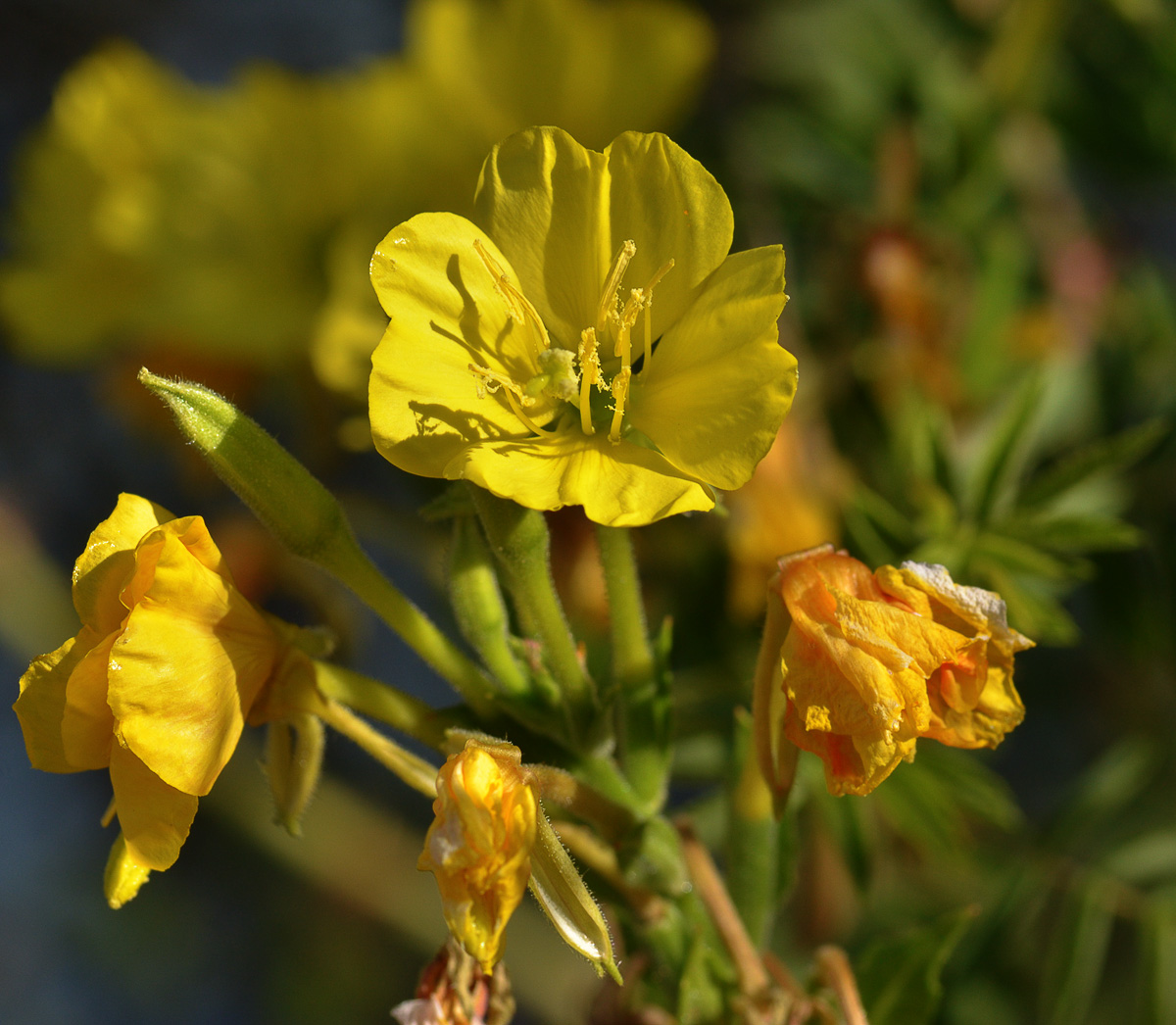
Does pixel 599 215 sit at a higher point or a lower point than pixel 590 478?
higher

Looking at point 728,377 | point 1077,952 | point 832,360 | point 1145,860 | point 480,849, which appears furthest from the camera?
point 832,360

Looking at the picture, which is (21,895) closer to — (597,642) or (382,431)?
(597,642)

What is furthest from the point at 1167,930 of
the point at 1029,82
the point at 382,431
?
the point at 1029,82

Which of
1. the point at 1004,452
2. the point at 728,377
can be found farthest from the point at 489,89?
the point at 728,377

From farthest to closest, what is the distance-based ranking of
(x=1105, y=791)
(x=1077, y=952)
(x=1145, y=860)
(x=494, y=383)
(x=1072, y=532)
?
(x=1105, y=791) → (x=1145, y=860) → (x=1077, y=952) → (x=1072, y=532) → (x=494, y=383)

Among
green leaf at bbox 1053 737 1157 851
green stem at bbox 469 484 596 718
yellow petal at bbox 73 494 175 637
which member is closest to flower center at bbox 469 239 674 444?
green stem at bbox 469 484 596 718

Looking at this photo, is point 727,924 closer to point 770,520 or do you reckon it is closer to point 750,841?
point 750,841

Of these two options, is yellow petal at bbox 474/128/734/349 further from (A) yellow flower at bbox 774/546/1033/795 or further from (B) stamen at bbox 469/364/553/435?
(A) yellow flower at bbox 774/546/1033/795
